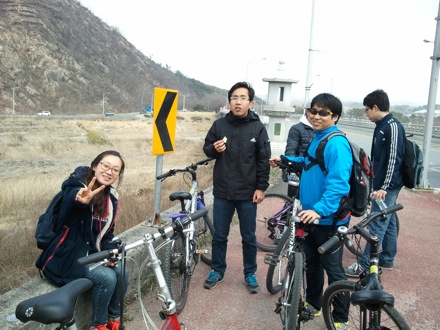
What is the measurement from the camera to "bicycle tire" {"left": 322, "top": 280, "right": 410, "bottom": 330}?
2553 mm

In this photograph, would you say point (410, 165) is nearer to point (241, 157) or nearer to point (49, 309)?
point (241, 157)

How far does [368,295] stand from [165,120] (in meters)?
2.91

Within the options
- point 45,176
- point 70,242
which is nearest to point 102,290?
point 70,242

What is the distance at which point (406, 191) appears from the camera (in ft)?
32.3

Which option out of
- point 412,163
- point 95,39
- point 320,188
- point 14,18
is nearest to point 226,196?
point 320,188

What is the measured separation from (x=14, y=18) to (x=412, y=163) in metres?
82.7

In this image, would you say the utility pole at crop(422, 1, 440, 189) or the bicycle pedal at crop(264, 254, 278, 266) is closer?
the bicycle pedal at crop(264, 254, 278, 266)

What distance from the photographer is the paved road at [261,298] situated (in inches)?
142

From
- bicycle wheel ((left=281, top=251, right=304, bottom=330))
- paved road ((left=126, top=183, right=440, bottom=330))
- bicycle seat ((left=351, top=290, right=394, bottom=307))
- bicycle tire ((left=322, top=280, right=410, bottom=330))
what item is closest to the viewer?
bicycle seat ((left=351, top=290, right=394, bottom=307))

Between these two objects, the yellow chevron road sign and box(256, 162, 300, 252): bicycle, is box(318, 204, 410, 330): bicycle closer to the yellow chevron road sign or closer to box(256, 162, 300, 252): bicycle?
box(256, 162, 300, 252): bicycle

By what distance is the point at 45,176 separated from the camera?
16500 mm

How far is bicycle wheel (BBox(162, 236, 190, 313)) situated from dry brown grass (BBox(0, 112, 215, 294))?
1.27 metres

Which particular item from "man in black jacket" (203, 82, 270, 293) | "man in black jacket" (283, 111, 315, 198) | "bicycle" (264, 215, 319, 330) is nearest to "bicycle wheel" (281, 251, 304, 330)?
"bicycle" (264, 215, 319, 330)

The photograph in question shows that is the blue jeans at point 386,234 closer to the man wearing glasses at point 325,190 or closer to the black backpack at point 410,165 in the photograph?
the black backpack at point 410,165
